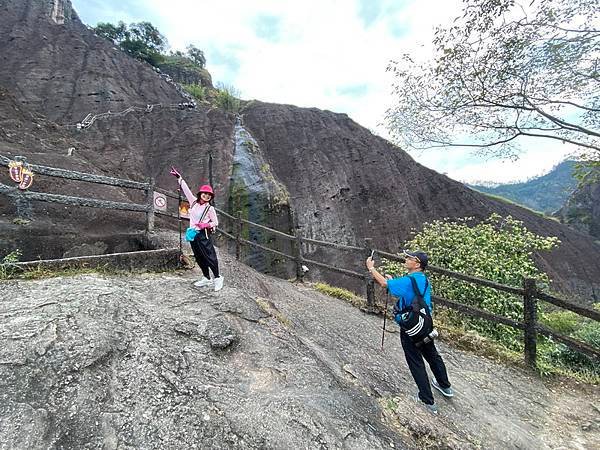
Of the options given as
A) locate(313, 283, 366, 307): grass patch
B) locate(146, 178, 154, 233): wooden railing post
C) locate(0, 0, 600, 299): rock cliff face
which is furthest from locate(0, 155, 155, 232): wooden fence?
locate(0, 0, 600, 299): rock cliff face

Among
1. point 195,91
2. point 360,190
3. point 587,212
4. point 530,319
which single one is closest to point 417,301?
point 530,319

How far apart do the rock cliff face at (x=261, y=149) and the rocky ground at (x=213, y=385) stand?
10422mm

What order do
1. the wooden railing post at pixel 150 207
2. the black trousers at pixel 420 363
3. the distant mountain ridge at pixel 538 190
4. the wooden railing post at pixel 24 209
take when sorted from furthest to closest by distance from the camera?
the distant mountain ridge at pixel 538 190 < the wooden railing post at pixel 150 207 < the wooden railing post at pixel 24 209 < the black trousers at pixel 420 363

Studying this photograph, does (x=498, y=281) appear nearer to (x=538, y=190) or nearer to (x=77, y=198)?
(x=77, y=198)

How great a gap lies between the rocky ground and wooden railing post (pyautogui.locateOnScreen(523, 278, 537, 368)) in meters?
0.35

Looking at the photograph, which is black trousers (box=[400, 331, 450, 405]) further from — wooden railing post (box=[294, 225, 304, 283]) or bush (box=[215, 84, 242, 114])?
bush (box=[215, 84, 242, 114])

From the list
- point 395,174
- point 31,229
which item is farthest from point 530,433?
point 395,174

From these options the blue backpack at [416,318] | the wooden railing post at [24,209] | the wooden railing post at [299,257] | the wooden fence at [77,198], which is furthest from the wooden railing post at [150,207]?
the blue backpack at [416,318]

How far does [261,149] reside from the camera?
29719mm

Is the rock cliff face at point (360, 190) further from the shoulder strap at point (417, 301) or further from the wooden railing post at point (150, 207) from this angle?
the shoulder strap at point (417, 301)

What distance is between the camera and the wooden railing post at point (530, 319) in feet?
17.0

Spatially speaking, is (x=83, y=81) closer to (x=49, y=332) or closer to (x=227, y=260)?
(x=227, y=260)

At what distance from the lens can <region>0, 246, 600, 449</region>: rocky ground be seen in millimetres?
2439

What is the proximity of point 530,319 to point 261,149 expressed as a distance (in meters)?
26.7
